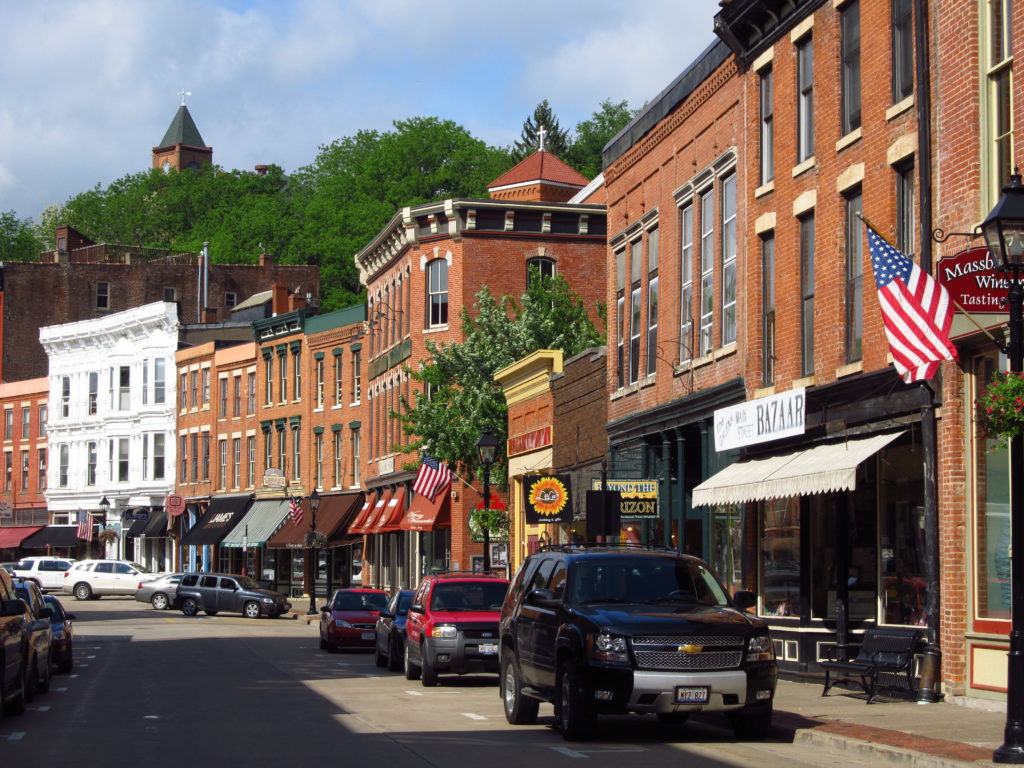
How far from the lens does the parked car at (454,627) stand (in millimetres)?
23031

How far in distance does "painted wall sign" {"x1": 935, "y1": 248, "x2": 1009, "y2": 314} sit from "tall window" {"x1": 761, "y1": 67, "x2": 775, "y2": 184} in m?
8.67

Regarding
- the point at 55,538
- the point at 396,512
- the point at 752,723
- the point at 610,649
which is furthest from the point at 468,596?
the point at 55,538

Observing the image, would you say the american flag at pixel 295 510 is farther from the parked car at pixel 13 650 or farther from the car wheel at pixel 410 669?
the parked car at pixel 13 650

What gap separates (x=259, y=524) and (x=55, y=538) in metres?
22.2

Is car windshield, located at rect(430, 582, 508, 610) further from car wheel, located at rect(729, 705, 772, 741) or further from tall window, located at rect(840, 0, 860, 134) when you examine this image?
tall window, located at rect(840, 0, 860, 134)

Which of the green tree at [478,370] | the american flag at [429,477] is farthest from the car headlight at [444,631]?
the green tree at [478,370]

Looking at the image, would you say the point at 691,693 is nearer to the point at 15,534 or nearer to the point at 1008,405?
the point at 1008,405

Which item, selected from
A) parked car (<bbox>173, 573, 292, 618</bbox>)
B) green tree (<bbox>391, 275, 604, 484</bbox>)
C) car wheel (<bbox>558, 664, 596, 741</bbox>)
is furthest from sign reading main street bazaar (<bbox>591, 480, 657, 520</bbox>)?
parked car (<bbox>173, 573, 292, 618</bbox>)

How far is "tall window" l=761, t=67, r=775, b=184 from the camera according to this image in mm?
25297

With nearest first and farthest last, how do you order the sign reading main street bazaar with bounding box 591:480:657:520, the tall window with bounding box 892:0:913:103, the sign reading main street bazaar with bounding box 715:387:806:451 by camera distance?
1. the tall window with bounding box 892:0:913:103
2. the sign reading main street bazaar with bounding box 715:387:806:451
3. the sign reading main street bazaar with bounding box 591:480:657:520

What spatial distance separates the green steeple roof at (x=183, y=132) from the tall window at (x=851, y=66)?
16356 centimetres

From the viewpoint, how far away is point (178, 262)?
100m

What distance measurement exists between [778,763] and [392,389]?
1668 inches

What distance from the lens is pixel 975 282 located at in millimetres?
15773
